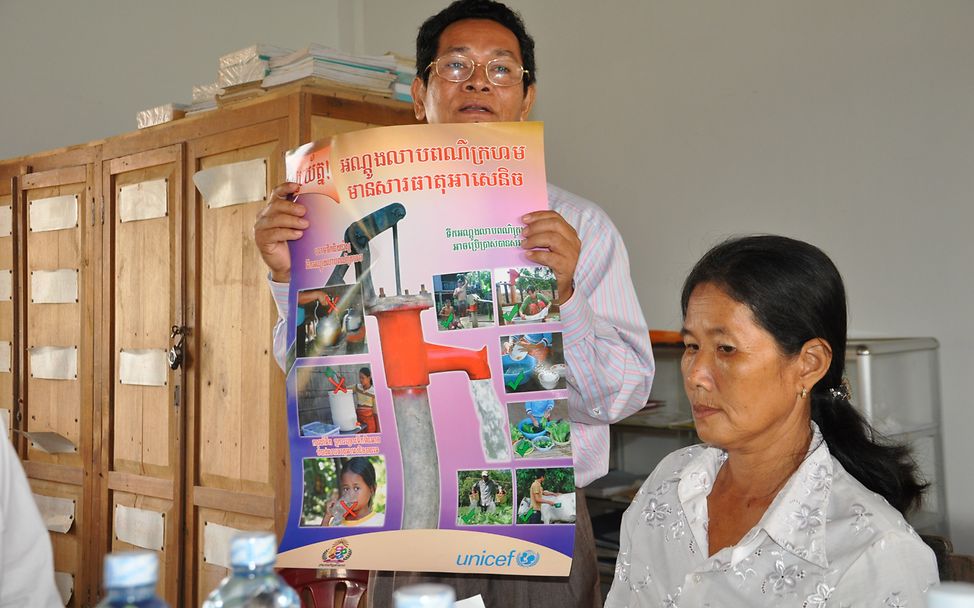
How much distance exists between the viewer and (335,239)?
1558mm

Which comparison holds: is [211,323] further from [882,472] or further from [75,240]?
[882,472]

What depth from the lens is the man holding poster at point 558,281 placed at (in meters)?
1.65

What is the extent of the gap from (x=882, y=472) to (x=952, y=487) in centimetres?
198

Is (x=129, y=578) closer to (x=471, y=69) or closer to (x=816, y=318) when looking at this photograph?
(x=816, y=318)

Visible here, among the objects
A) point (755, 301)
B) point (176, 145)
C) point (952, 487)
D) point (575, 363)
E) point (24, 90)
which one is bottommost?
point (952, 487)

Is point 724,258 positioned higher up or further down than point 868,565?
higher up

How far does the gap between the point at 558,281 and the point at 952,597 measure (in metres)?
1.03

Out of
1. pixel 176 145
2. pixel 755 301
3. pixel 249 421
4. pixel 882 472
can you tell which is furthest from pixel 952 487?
pixel 176 145

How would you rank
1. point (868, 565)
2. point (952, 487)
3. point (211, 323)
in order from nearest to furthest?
point (868, 565) < point (952, 487) < point (211, 323)

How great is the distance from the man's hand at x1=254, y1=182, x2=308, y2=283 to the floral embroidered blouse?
0.79 m

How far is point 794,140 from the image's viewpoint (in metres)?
3.58

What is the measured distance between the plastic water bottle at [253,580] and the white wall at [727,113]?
2.98m

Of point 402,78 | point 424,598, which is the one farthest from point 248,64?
point 424,598

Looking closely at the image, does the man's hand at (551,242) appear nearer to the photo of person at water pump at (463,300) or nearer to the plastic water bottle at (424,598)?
the photo of person at water pump at (463,300)
